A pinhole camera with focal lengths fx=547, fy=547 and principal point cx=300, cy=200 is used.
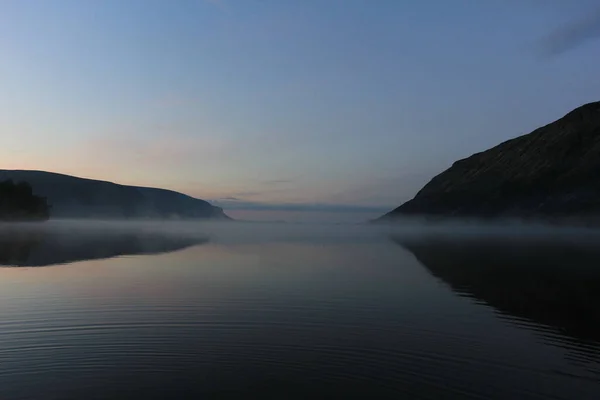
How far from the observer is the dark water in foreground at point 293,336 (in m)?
17.5

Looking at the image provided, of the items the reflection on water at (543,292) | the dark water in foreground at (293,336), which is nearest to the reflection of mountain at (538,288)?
the reflection on water at (543,292)

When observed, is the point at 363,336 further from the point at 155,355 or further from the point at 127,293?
the point at 127,293

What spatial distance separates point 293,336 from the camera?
79.7 feet

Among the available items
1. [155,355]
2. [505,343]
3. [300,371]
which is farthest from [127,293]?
[505,343]

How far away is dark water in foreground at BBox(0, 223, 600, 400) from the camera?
1755 centimetres

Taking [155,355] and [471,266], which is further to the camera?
[471,266]

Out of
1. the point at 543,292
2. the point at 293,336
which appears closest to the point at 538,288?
the point at 543,292

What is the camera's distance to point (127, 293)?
119 feet

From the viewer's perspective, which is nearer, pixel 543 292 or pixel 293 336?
pixel 293 336

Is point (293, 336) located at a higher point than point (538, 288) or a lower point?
lower

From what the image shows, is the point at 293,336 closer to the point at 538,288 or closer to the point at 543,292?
the point at 543,292

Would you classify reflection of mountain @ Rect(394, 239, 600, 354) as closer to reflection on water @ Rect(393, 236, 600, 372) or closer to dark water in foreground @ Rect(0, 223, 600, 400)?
reflection on water @ Rect(393, 236, 600, 372)

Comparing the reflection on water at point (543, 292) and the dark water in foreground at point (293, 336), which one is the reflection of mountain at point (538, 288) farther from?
the dark water in foreground at point (293, 336)

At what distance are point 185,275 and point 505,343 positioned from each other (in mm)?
29645
